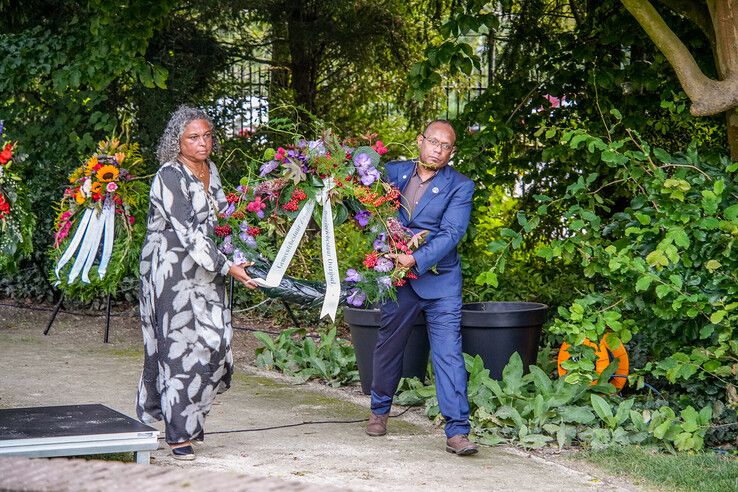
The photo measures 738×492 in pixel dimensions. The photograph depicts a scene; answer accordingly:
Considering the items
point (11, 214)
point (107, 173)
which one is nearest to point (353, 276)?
point (107, 173)

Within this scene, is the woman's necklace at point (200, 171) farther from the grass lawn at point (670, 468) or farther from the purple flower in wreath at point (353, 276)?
the grass lawn at point (670, 468)

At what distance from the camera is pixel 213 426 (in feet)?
19.1

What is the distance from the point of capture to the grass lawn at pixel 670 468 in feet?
15.3

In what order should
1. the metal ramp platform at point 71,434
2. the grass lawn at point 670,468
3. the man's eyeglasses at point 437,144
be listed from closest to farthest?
1. the metal ramp platform at point 71,434
2. the grass lawn at point 670,468
3. the man's eyeglasses at point 437,144

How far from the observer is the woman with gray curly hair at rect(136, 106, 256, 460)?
194 inches

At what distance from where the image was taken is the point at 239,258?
5.00 m

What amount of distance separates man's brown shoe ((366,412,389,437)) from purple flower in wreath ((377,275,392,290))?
919 millimetres

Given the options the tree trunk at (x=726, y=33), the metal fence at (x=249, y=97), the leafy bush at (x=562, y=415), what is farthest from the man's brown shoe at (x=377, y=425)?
the metal fence at (x=249, y=97)

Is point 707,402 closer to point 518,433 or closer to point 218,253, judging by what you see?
point 518,433

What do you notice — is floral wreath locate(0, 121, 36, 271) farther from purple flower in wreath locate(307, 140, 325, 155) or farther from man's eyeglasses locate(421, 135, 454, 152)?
man's eyeglasses locate(421, 135, 454, 152)

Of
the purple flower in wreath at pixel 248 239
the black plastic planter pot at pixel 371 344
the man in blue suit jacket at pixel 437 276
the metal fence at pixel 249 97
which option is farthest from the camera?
the metal fence at pixel 249 97

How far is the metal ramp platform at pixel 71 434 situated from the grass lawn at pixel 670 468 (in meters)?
2.24

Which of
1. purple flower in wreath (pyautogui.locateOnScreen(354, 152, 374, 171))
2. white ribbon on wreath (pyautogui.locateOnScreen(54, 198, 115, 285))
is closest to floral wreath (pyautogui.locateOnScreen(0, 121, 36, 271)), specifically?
white ribbon on wreath (pyautogui.locateOnScreen(54, 198, 115, 285))

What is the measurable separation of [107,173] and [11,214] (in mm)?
1032
